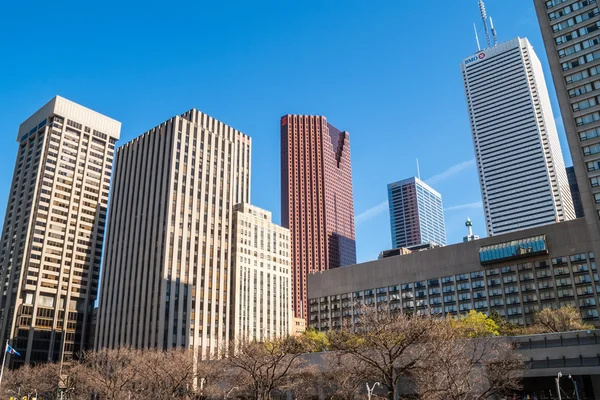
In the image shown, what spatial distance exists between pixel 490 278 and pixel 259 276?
67302 mm

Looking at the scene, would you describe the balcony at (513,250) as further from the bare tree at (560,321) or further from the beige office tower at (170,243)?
the beige office tower at (170,243)

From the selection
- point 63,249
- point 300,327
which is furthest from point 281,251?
point 63,249

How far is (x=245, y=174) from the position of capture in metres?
175

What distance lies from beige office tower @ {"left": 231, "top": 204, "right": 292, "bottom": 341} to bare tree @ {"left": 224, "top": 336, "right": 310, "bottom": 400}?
63404 millimetres

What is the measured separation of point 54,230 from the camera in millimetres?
169875

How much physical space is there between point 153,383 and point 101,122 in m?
140

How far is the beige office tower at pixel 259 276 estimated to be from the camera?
14400 cm

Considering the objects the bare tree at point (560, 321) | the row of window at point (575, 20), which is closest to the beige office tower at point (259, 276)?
the bare tree at point (560, 321)

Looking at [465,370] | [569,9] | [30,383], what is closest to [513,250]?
[569,9]

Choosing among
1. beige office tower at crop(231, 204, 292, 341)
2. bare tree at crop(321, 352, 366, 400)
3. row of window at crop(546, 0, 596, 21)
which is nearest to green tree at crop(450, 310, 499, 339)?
bare tree at crop(321, 352, 366, 400)

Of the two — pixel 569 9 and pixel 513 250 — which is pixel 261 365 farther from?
pixel 569 9

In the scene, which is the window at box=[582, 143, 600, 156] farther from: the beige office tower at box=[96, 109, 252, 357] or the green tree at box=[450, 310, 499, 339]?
the beige office tower at box=[96, 109, 252, 357]

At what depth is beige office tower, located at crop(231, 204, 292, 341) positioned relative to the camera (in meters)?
144

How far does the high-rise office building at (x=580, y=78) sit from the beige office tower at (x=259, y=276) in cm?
9004
